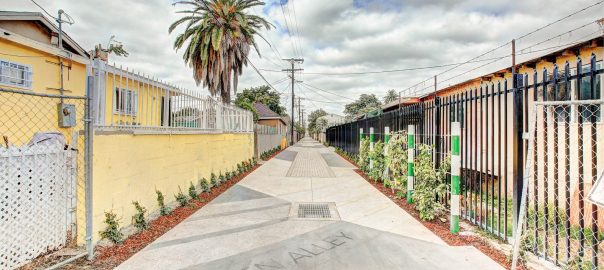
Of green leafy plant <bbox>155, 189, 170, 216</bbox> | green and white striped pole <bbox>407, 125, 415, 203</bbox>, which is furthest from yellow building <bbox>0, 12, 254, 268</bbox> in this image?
green and white striped pole <bbox>407, 125, 415, 203</bbox>

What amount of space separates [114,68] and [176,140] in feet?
7.57

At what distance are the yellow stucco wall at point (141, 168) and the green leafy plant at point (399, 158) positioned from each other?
4711 mm

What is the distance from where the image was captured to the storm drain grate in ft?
18.9

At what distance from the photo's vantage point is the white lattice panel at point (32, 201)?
3121mm

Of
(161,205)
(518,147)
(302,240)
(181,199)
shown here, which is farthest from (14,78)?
(518,147)

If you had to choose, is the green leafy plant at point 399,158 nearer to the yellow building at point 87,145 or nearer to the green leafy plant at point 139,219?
the yellow building at point 87,145

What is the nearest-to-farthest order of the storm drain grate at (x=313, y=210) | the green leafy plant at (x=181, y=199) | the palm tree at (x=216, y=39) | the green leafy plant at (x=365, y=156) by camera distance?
the storm drain grate at (x=313, y=210), the green leafy plant at (x=181, y=199), the green leafy plant at (x=365, y=156), the palm tree at (x=216, y=39)

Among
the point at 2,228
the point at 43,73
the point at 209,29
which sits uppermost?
the point at 209,29

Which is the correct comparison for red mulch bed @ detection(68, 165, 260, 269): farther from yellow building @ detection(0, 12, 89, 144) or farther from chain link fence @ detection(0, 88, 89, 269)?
yellow building @ detection(0, 12, 89, 144)

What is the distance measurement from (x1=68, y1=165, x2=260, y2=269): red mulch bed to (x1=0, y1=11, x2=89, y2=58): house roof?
8571mm

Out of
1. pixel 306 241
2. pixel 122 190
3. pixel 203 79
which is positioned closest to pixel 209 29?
pixel 203 79

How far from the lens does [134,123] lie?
5.21 m

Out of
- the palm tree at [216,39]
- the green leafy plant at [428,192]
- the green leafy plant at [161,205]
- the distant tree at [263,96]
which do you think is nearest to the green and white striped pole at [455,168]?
the green leafy plant at [428,192]

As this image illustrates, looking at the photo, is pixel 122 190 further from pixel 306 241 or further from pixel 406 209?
pixel 406 209
